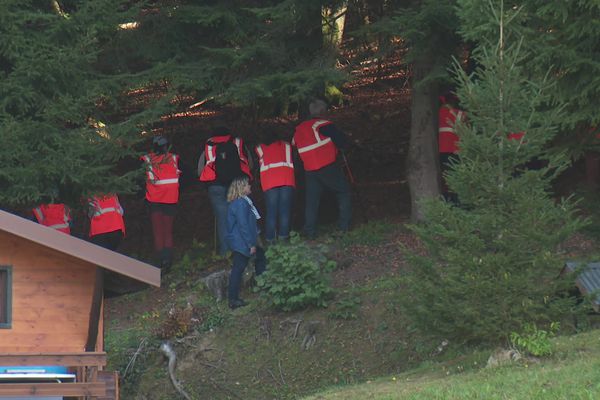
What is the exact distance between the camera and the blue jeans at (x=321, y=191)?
18734 millimetres

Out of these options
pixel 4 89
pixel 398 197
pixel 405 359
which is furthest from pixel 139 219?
pixel 405 359

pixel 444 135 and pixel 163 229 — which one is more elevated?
pixel 444 135

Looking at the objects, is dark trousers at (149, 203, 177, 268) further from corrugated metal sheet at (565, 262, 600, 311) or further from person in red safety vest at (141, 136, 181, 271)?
corrugated metal sheet at (565, 262, 600, 311)

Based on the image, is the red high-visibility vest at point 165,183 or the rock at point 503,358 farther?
the red high-visibility vest at point 165,183

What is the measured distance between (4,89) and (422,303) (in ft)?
21.6

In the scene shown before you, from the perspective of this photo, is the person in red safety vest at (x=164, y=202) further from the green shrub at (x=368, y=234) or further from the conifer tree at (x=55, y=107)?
the green shrub at (x=368, y=234)

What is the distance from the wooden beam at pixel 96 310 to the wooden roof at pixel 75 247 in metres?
0.25

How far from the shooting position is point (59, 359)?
12.0 meters

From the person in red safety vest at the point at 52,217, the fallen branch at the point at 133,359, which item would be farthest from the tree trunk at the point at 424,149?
the person in red safety vest at the point at 52,217

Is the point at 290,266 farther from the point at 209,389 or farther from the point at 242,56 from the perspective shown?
the point at 242,56

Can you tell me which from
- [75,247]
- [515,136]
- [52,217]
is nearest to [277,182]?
[52,217]

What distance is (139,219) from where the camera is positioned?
21.5 meters

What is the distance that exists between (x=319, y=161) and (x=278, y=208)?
0.99 metres

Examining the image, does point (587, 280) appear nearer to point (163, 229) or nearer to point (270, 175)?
point (270, 175)
